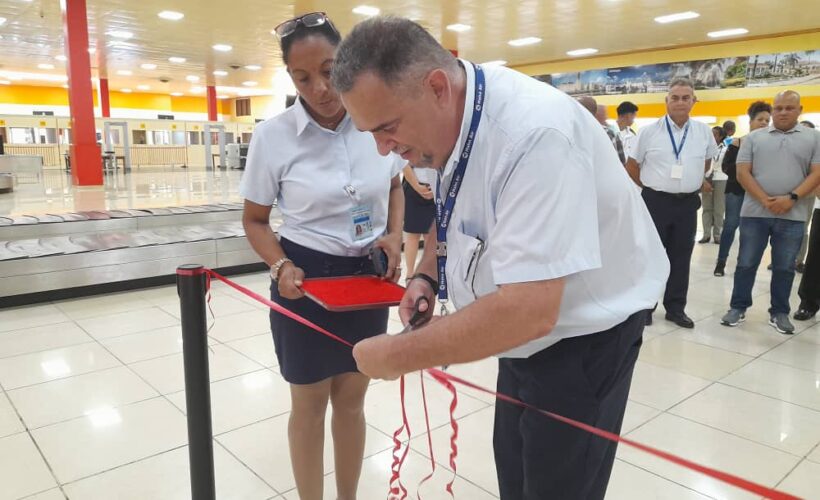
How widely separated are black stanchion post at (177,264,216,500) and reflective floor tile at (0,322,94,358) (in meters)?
2.38

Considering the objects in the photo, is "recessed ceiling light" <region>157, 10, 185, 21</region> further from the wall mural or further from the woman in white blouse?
the woman in white blouse

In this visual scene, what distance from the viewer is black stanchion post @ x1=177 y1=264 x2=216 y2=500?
1532 millimetres

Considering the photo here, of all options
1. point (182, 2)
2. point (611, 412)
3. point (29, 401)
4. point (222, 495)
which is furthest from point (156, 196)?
point (611, 412)

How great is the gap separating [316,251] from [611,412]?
0.88 metres

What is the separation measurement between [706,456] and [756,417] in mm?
542

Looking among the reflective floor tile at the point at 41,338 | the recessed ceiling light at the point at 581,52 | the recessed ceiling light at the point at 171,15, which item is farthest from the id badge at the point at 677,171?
the recessed ceiling light at the point at 581,52

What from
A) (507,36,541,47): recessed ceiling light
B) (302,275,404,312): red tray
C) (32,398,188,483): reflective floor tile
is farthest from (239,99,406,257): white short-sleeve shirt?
(507,36,541,47): recessed ceiling light

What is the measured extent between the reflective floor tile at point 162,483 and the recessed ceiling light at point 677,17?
519 inches

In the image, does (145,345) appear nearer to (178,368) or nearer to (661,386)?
(178,368)

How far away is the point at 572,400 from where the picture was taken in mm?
1052

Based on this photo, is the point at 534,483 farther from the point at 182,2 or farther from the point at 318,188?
the point at 182,2

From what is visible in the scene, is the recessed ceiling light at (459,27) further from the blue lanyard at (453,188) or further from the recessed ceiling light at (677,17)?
the blue lanyard at (453,188)

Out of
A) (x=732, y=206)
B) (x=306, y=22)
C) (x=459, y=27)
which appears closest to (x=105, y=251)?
Answer: (x=306, y=22)

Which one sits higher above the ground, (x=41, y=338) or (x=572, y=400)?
(x=572, y=400)
